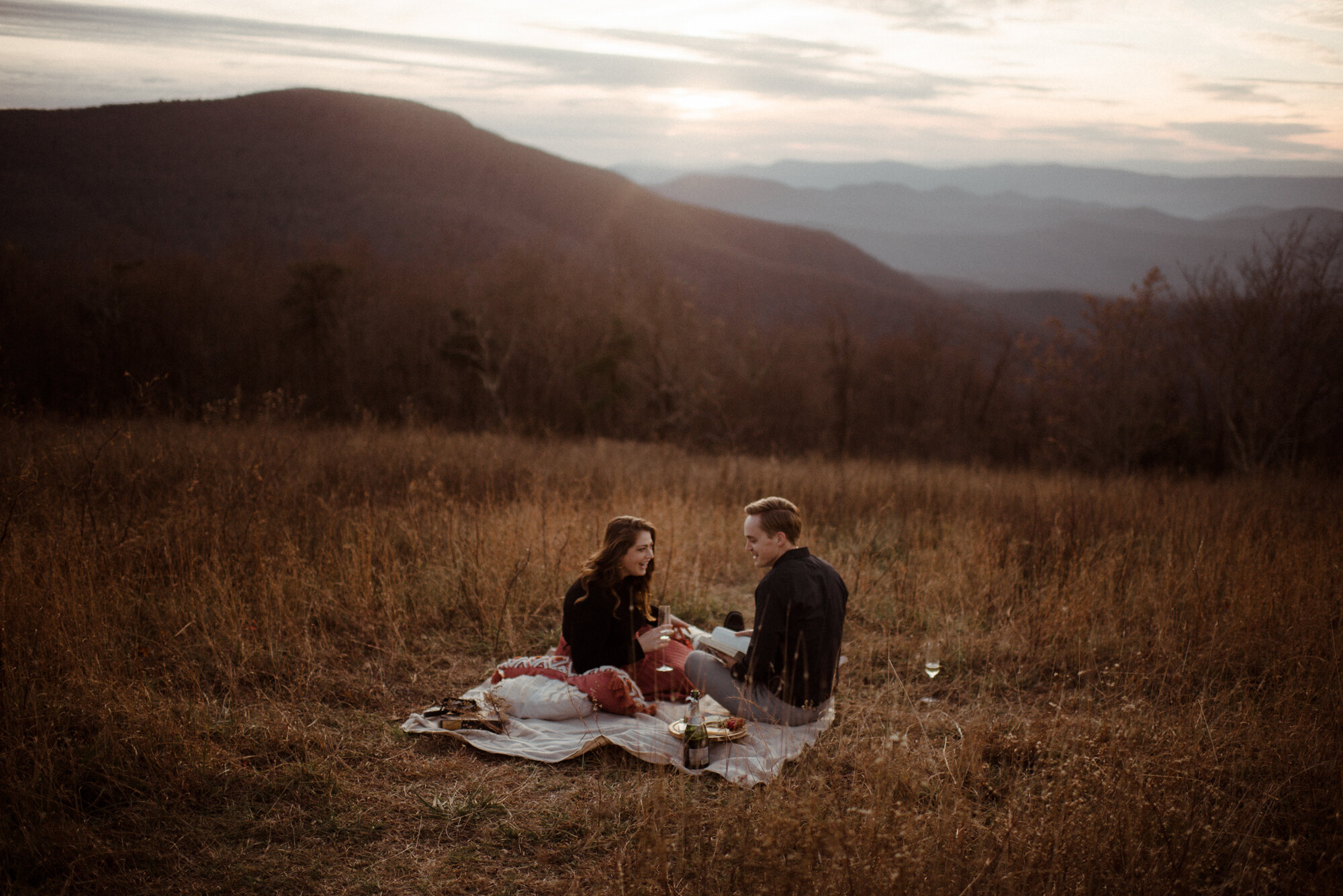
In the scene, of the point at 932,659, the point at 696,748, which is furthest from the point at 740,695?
the point at 932,659

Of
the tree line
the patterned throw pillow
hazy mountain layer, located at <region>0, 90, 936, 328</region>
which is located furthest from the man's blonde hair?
hazy mountain layer, located at <region>0, 90, 936, 328</region>

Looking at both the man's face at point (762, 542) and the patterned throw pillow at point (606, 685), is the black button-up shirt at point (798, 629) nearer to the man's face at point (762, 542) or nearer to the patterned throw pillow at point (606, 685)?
the man's face at point (762, 542)

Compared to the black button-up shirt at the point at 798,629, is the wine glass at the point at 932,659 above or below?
below

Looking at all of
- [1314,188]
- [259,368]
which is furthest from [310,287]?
[1314,188]

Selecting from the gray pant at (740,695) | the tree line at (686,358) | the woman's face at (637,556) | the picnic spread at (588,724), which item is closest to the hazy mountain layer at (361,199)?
the tree line at (686,358)

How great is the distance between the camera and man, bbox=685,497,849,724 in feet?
13.1

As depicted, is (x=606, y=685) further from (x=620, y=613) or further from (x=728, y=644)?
(x=728, y=644)

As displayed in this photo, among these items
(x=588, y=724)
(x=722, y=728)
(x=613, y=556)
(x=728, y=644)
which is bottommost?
(x=588, y=724)

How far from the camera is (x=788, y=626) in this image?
401cm

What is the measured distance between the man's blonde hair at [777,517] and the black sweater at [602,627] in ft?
3.25

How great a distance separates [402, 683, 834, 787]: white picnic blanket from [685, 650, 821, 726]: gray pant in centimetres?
8

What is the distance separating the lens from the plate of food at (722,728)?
13.2ft

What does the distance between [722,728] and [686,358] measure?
1093 inches

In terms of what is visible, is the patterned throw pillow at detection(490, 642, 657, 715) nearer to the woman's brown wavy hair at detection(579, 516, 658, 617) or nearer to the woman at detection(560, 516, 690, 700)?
the woman at detection(560, 516, 690, 700)
